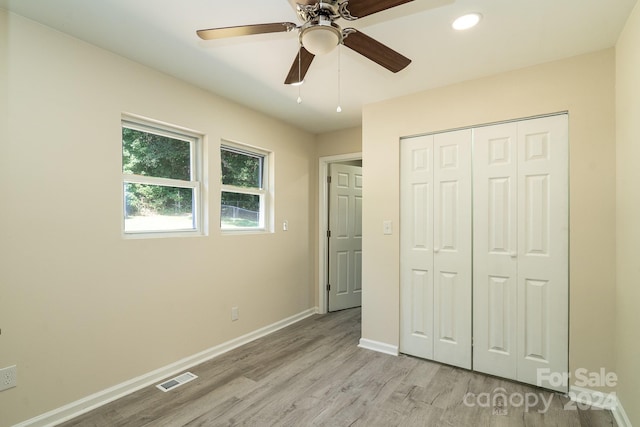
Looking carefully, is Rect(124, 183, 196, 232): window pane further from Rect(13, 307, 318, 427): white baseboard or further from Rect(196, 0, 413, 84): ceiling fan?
Rect(196, 0, 413, 84): ceiling fan

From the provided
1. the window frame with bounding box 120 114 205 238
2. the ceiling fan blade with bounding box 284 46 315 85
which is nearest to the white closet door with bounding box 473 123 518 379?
the ceiling fan blade with bounding box 284 46 315 85

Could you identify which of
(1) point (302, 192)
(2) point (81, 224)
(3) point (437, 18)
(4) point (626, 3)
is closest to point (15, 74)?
(2) point (81, 224)

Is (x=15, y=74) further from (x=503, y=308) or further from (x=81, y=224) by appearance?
(x=503, y=308)

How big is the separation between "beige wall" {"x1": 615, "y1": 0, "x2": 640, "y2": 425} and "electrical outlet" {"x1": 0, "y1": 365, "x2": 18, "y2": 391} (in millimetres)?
3389

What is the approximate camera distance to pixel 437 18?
180cm

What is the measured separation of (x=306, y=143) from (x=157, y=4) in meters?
2.52

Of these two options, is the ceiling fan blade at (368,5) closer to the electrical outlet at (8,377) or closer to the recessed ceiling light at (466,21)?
the recessed ceiling light at (466,21)

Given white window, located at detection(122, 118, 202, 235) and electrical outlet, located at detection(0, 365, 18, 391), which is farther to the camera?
white window, located at detection(122, 118, 202, 235)

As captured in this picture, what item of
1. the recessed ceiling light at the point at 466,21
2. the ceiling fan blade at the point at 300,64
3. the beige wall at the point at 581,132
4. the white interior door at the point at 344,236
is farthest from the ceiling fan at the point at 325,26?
the white interior door at the point at 344,236

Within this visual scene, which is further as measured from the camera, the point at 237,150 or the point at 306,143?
the point at 306,143

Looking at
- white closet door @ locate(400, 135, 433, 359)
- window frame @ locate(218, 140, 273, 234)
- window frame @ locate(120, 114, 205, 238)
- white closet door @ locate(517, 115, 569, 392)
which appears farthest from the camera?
window frame @ locate(218, 140, 273, 234)

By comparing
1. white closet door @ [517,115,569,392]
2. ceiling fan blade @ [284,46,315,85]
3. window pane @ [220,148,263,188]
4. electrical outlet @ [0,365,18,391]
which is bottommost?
electrical outlet @ [0,365,18,391]

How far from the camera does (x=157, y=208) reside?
2.58m

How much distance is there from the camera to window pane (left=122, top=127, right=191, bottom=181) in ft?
7.87
